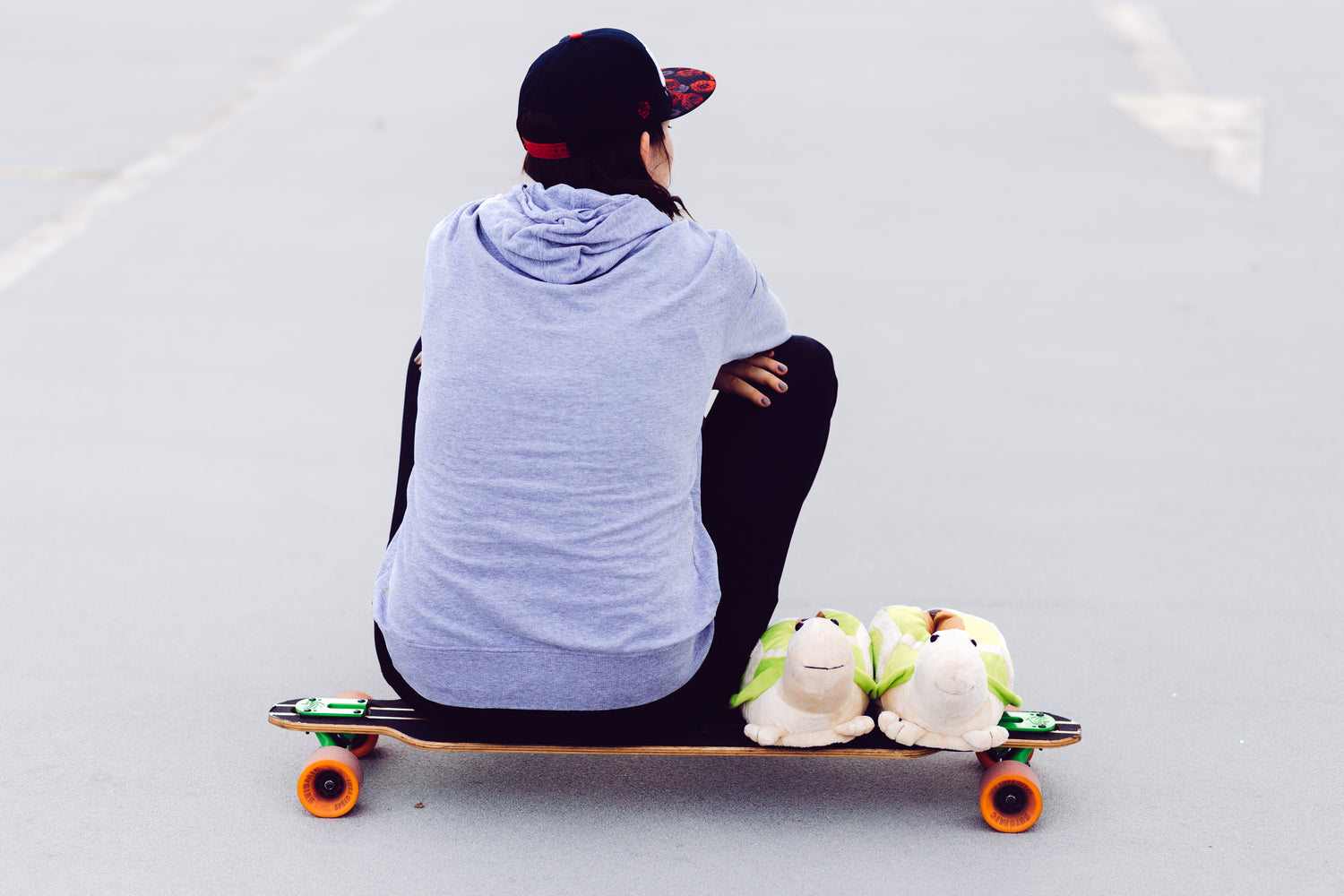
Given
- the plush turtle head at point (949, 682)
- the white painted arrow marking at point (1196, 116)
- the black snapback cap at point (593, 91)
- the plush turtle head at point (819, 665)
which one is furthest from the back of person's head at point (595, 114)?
the white painted arrow marking at point (1196, 116)

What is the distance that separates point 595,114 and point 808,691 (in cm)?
94

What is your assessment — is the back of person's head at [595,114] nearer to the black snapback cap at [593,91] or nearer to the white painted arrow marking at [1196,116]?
the black snapback cap at [593,91]

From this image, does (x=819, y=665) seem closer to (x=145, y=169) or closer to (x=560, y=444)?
(x=560, y=444)

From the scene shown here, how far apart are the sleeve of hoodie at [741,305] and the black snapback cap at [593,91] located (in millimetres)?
213

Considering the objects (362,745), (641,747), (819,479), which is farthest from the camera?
(819,479)

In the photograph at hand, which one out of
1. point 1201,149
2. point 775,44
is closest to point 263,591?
point 1201,149

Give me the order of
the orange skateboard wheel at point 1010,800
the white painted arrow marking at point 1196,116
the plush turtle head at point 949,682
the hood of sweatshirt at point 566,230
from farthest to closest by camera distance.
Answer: the white painted arrow marking at point 1196,116 < the orange skateboard wheel at point 1010,800 < the plush turtle head at point 949,682 < the hood of sweatshirt at point 566,230

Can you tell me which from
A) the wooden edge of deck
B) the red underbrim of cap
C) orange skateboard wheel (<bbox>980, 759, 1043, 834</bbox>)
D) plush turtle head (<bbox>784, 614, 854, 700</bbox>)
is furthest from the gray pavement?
the red underbrim of cap

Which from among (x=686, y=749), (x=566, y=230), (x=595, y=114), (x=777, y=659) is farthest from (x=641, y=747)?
(x=595, y=114)

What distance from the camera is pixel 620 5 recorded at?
9.23 metres

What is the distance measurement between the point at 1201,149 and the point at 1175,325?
2.20 m

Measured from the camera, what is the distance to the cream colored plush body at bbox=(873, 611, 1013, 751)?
2.14 meters

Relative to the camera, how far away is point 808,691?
2146mm

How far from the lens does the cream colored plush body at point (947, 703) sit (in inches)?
84.1
